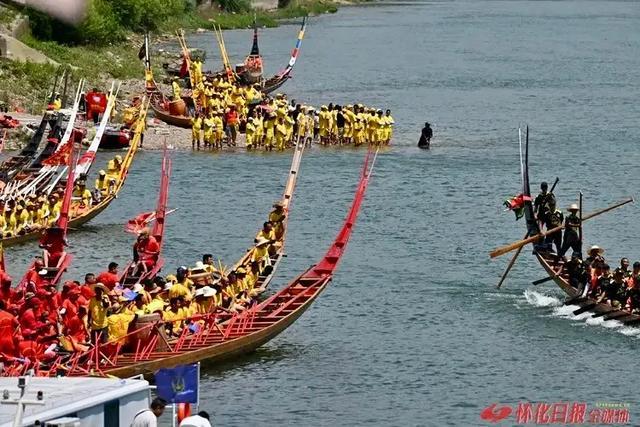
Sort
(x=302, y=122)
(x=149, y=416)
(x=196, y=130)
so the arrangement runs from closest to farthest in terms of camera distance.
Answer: (x=149, y=416)
(x=302, y=122)
(x=196, y=130)

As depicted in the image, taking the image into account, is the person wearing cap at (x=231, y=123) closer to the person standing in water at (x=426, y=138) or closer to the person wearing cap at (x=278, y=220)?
the person standing in water at (x=426, y=138)

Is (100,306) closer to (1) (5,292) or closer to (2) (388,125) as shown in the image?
(1) (5,292)

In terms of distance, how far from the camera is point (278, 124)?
211ft

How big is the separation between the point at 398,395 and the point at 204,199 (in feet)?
80.7

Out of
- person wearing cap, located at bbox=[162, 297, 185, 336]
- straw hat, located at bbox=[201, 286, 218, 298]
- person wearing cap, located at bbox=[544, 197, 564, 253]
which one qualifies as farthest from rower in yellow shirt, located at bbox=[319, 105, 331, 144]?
person wearing cap, located at bbox=[162, 297, 185, 336]

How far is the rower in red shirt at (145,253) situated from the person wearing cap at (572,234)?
31.7 feet

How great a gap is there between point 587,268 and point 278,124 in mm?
28671

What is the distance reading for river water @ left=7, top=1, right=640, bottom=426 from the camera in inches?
1258

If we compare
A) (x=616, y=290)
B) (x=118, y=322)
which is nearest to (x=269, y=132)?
(x=616, y=290)

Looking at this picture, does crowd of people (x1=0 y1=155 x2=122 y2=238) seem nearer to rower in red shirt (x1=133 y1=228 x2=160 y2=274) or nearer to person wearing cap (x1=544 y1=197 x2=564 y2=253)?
rower in red shirt (x1=133 y1=228 x2=160 y2=274)

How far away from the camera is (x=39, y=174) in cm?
4872

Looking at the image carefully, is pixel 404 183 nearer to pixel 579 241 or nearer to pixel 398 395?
pixel 579 241

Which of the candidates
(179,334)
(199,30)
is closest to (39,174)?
(179,334)

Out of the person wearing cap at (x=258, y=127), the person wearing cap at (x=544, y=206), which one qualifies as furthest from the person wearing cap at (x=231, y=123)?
the person wearing cap at (x=544, y=206)
